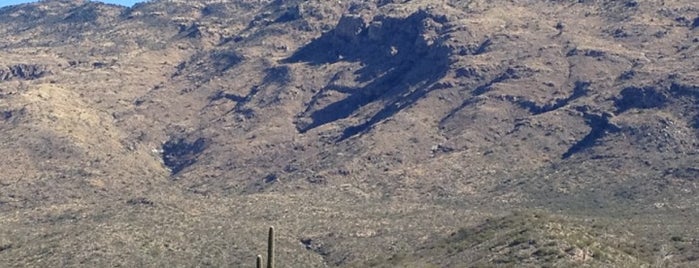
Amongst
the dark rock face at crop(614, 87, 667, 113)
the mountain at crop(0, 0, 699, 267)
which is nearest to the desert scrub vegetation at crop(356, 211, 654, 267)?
the mountain at crop(0, 0, 699, 267)

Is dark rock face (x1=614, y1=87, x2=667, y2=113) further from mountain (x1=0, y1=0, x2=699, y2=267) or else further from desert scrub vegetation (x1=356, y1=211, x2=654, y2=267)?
desert scrub vegetation (x1=356, y1=211, x2=654, y2=267)

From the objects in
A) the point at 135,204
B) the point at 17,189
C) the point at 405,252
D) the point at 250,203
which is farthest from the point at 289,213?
the point at 17,189

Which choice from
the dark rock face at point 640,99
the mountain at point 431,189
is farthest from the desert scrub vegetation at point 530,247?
the dark rock face at point 640,99

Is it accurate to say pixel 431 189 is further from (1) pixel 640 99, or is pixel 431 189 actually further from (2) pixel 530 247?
(2) pixel 530 247

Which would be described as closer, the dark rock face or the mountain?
the mountain

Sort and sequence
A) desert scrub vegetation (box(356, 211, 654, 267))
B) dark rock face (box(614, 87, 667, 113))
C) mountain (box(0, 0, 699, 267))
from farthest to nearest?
dark rock face (box(614, 87, 667, 113)), mountain (box(0, 0, 699, 267)), desert scrub vegetation (box(356, 211, 654, 267))

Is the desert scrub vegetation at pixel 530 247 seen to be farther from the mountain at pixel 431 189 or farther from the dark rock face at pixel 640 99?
the dark rock face at pixel 640 99

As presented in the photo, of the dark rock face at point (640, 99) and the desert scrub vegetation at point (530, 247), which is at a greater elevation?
the desert scrub vegetation at point (530, 247)

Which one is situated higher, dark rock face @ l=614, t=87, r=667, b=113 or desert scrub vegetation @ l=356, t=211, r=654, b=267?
desert scrub vegetation @ l=356, t=211, r=654, b=267

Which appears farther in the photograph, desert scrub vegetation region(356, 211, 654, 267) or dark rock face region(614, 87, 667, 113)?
dark rock face region(614, 87, 667, 113)

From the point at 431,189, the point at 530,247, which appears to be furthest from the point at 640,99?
the point at 530,247

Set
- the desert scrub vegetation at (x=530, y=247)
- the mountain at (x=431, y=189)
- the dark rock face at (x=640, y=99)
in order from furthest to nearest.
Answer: the dark rock face at (x=640, y=99) < the mountain at (x=431, y=189) < the desert scrub vegetation at (x=530, y=247)

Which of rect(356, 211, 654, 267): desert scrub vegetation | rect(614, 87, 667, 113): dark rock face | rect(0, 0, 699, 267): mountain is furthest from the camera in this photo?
rect(614, 87, 667, 113): dark rock face
